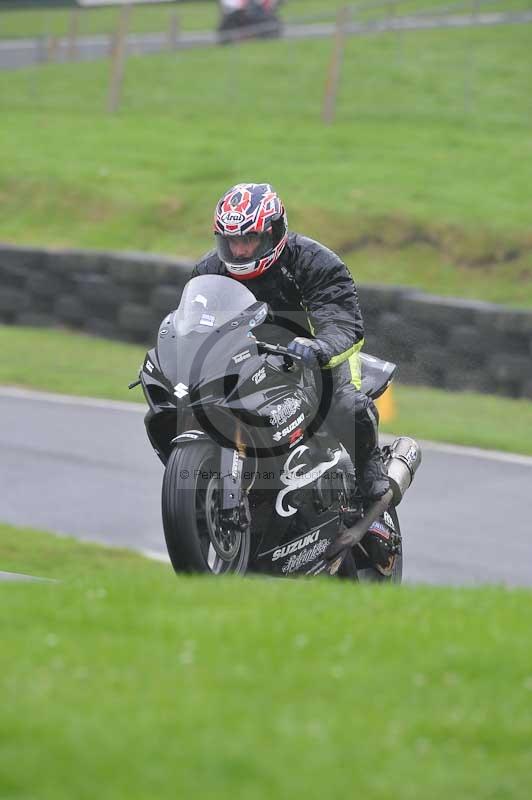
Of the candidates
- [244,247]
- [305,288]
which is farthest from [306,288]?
[244,247]

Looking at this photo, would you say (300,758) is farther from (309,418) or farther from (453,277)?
(453,277)

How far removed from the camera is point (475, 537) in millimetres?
9297

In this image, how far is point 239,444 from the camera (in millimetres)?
5730

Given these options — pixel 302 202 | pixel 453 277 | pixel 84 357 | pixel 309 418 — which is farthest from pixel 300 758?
pixel 302 202

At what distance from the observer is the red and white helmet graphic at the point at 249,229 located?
20.2 ft

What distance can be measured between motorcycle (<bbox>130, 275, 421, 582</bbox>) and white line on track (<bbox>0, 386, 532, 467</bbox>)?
515cm

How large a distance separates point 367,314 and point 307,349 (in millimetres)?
7958

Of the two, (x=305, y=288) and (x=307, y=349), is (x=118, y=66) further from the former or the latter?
(x=307, y=349)

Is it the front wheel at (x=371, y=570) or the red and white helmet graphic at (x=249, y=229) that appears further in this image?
the front wheel at (x=371, y=570)

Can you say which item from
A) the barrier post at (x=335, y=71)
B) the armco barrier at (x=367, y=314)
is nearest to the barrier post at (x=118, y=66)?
the barrier post at (x=335, y=71)

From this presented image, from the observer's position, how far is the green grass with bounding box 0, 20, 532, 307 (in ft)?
57.0

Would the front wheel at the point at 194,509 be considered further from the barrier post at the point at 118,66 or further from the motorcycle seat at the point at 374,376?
the barrier post at the point at 118,66

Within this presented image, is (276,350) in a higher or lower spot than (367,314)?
higher

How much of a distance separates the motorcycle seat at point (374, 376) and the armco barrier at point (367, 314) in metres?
6.09
